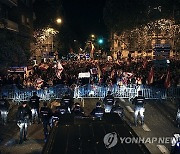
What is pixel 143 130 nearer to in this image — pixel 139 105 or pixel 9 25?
pixel 139 105

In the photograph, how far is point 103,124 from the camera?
20.3 feet

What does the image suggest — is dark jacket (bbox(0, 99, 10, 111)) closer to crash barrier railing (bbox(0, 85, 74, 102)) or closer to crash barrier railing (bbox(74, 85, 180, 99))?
crash barrier railing (bbox(0, 85, 74, 102))

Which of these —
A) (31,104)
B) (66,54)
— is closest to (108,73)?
(31,104)

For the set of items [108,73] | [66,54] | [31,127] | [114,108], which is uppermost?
[66,54]

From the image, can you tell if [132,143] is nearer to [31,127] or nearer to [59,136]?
[59,136]

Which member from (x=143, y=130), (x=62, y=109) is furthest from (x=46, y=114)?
(x=143, y=130)

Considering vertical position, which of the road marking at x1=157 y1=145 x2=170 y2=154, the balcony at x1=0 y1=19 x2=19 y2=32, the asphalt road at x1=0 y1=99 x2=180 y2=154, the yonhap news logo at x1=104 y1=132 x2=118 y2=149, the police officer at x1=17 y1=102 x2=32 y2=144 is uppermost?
the balcony at x1=0 y1=19 x2=19 y2=32

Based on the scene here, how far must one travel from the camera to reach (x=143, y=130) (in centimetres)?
1370

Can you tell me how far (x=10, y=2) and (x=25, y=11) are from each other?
880 centimetres

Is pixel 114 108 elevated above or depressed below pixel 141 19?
below

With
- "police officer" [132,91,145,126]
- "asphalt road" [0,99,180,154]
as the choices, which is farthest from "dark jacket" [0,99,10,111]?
"police officer" [132,91,145,126]

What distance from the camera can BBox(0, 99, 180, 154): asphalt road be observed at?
11.7m

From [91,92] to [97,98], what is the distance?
554mm

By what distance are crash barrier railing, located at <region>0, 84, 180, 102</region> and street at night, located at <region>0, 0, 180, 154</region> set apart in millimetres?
59
